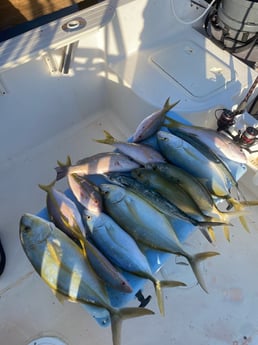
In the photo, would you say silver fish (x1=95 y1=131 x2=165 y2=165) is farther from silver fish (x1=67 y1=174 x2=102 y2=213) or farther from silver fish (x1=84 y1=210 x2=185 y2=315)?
silver fish (x1=84 y1=210 x2=185 y2=315)

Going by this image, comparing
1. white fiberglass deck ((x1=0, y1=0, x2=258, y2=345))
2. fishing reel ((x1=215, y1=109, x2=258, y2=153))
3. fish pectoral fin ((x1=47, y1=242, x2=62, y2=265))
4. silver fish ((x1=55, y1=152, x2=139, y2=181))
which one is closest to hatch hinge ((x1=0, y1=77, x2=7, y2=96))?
white fiberglass deck ((x1=0, y1=0, x2=258, y2=345))

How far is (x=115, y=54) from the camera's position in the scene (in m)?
2.22

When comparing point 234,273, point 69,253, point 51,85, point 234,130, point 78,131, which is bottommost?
point 234,273

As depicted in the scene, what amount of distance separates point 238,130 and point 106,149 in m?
1.06

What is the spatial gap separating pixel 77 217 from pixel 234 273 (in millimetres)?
1139

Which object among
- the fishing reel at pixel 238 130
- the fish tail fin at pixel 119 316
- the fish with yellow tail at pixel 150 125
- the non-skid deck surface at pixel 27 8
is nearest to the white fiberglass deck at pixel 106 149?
the fishing reel at pixel 238 130

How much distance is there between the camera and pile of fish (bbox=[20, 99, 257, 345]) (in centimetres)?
114

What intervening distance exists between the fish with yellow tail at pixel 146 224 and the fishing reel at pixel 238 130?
0.73 meters

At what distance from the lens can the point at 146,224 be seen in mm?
1231

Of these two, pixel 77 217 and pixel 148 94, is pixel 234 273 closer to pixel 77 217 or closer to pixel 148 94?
pixel 77 217

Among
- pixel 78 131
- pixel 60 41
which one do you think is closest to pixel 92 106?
pixel 78 131

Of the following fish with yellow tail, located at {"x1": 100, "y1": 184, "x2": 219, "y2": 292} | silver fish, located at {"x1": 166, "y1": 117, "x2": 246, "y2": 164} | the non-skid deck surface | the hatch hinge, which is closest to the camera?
fish with yellow tail, located at {"x1": 100, "y1": 184, "x2": 219, "y2": 292}

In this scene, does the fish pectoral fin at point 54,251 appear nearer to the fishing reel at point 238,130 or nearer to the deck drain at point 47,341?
the deck drain at point 47,341

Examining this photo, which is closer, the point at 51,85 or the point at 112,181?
the point at 112,181
